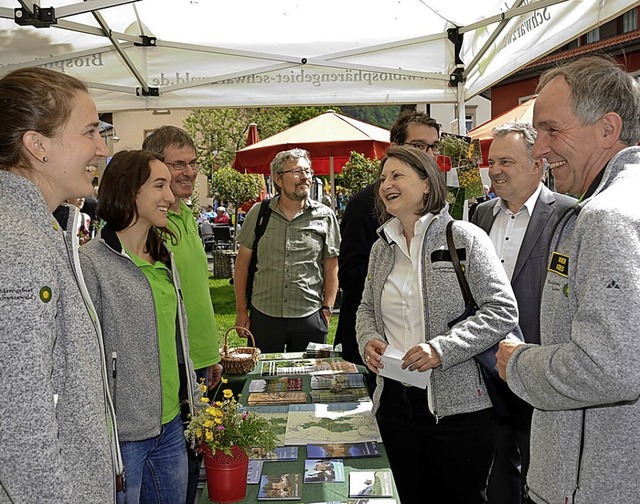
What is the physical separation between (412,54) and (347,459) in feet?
11.1

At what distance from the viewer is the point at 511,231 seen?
10.6 ft

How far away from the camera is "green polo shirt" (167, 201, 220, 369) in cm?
281

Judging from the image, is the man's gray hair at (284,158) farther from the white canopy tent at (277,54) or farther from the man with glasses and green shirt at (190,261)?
the man with glasses and green shirt at (190,261)

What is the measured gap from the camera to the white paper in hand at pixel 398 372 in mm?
2281

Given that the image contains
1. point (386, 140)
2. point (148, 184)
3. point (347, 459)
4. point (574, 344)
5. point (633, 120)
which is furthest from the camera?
point (386, 140)

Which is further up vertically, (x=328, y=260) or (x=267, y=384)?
(x=328, y=260)

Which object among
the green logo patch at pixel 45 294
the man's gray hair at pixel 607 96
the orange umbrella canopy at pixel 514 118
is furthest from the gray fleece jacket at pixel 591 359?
the orange umbrella canopy at pixel 514 118

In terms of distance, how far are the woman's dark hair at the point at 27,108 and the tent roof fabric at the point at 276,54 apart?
Answer: 308cm

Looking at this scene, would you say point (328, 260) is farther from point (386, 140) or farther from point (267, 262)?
point (386, 140)

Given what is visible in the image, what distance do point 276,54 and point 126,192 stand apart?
269 cm

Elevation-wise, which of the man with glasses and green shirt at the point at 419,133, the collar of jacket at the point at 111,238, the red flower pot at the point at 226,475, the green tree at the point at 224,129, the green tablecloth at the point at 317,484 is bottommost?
the green tablecloth at the point at 317,484

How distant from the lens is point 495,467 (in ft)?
10.2

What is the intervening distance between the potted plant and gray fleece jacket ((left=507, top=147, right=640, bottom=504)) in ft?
2.58

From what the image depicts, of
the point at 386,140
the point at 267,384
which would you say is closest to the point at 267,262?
the point at 267,384
